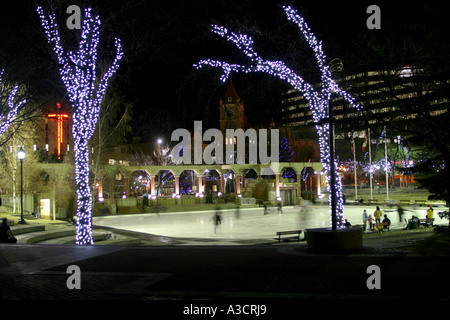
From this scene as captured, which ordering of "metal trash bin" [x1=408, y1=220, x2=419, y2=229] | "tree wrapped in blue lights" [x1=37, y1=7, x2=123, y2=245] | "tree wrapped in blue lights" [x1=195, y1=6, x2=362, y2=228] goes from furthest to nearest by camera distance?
1. "metal trash bin" [x1=408, y1=220, x2=419, y2=229]
2. "tree wrapped in blue lights" [x1=37, y1=7, x2=123, y2=245]
3. "tree wrapped in blue lights" [x1=195, y1=6, x2=362, y2=228]

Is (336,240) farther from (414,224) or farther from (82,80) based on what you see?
(414,224)

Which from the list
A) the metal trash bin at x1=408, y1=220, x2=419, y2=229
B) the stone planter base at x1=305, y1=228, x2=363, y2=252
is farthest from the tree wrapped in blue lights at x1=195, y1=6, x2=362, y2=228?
the metal trash bin at x1=408, y1=220, x2=419, y2=229

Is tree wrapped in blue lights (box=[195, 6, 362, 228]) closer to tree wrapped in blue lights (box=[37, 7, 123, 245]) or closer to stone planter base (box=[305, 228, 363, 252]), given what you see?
tree wrapped in blue lights (box=[37, 7, 123, 245])

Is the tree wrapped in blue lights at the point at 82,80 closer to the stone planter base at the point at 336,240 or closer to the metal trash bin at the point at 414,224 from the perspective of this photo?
the stone planter base at the point at 336,240

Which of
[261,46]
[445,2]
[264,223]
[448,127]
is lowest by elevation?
[264,223]

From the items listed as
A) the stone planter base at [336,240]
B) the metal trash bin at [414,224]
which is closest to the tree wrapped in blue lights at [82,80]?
the stone planter base at [336,240]

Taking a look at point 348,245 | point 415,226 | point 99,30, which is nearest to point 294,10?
point 99,30

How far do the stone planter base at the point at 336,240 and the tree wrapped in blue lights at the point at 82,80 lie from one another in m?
9.75

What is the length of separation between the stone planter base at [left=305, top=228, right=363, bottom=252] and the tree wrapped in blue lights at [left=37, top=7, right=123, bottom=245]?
9752 millimetres

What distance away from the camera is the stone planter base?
449 inches

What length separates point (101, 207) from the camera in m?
46.8

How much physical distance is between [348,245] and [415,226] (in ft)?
56.9
